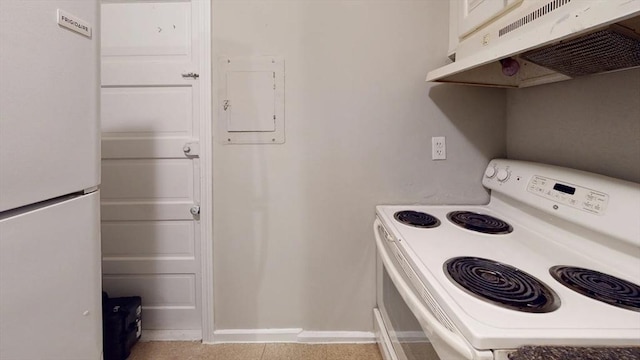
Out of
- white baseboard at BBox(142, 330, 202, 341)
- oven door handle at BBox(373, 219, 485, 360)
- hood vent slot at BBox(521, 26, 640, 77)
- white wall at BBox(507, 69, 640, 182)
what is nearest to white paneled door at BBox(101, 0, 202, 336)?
white baseboard at BBox(142, 330, 202, 341)

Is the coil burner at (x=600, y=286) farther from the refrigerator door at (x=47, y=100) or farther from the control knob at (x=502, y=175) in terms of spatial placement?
the refrigerator door at (x=47, y=100)

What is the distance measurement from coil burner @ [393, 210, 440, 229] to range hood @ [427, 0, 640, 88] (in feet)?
2.12

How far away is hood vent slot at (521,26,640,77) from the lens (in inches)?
26.8

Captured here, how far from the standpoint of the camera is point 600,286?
2.29 feet

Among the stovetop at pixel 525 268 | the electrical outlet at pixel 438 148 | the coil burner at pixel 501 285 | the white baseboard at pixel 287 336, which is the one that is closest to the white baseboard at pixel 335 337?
the white baseboard at pixel 287 336

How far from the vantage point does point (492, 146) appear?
1.47m

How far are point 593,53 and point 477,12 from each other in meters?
0.46

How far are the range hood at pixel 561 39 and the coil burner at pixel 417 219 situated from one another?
2.12ft

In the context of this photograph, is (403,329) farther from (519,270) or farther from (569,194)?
(569,194)

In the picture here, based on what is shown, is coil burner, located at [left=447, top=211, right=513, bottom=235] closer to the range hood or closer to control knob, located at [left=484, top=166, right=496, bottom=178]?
control knob, located at [left=484, top=166, right=496, bottom=178]

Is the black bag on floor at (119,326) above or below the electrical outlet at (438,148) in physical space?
below

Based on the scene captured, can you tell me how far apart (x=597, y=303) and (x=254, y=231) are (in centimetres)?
136

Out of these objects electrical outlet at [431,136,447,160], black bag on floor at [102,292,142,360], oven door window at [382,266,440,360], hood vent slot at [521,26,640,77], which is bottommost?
black bag on floor at [102,292,142,360]

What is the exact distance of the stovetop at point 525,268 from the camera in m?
0.52
